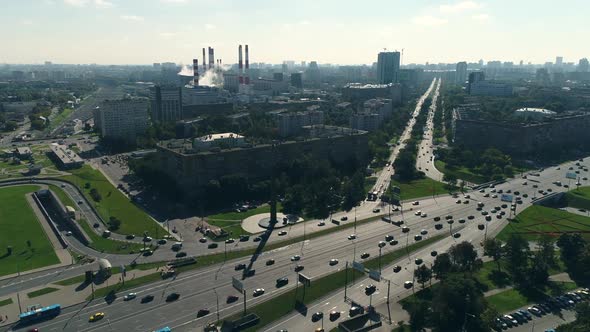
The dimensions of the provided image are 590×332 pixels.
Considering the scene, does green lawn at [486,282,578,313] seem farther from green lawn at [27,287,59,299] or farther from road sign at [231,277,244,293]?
green lawn at [27,287,59,299]

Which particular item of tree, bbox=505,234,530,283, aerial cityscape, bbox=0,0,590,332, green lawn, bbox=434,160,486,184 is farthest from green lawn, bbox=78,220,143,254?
green lawn, bbox=434,160,486,184

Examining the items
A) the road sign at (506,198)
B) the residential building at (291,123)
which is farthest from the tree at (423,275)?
the residential building at (291,123)

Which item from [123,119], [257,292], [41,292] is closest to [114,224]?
[41,292]

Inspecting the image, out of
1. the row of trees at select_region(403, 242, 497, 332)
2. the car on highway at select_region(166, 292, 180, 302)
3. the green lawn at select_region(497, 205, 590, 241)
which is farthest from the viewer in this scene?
the green lawn at select_region(497, 205, 590, 241)

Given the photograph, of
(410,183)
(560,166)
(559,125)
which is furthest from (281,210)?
(559,125)

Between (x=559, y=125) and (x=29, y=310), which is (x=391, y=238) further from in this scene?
(x=559, y=125)

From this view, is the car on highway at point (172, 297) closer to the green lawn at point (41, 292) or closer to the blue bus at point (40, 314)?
the blue bus at point (40, 314)
